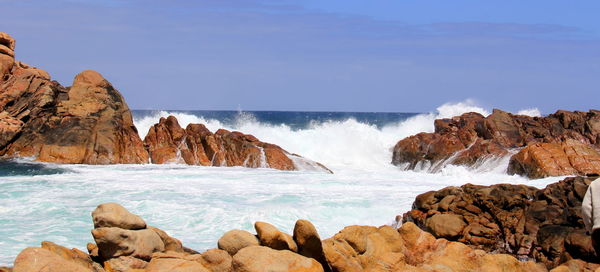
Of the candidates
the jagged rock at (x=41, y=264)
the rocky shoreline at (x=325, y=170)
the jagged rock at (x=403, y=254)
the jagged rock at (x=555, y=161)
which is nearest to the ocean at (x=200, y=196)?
the jagged rock at (x=555, y=161)

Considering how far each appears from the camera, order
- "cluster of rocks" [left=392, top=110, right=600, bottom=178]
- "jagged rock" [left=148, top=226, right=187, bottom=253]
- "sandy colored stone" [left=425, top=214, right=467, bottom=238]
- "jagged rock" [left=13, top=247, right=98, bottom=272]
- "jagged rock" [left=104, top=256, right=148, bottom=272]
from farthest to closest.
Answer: "cluster of rocks" [left=392, top=110, right=600, bottom=178] < "sandy colored stone" [left=425, top=214, right=467, bottom=238] < "jagged rock" [left=148, top=226, right=187, bottom=253] < "jagged rock" [left=104, top=256, right=148, bottom=272] < "jagged rock" [left=13, top=247, right=98, bottom=272]

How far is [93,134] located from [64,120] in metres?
1.32

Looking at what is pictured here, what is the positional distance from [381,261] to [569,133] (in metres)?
22.2

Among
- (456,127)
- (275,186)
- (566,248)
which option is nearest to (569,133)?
(456,127)

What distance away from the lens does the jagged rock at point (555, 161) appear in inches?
872

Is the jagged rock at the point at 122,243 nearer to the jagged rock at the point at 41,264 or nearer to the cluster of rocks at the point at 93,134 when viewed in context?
A: the jagged rock at the point at 41,264

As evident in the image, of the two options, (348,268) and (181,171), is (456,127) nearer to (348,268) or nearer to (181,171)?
(181,171)

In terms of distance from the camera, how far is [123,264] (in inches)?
325

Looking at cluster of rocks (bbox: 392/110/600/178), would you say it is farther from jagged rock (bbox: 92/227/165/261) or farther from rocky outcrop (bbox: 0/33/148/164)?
jagged rock (bbox: 92/227/165/261)

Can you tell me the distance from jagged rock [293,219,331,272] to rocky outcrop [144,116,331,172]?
56.1 feet

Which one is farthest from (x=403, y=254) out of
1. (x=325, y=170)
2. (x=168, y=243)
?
(x=325, y=170)

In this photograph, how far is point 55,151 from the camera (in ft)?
83.0

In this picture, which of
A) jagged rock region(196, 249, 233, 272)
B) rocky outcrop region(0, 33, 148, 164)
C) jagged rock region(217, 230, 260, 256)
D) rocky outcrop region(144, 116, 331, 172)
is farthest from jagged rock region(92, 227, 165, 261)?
rocky outcrop region(0, 33, 148, 164)

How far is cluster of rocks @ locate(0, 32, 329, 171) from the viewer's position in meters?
25.6
